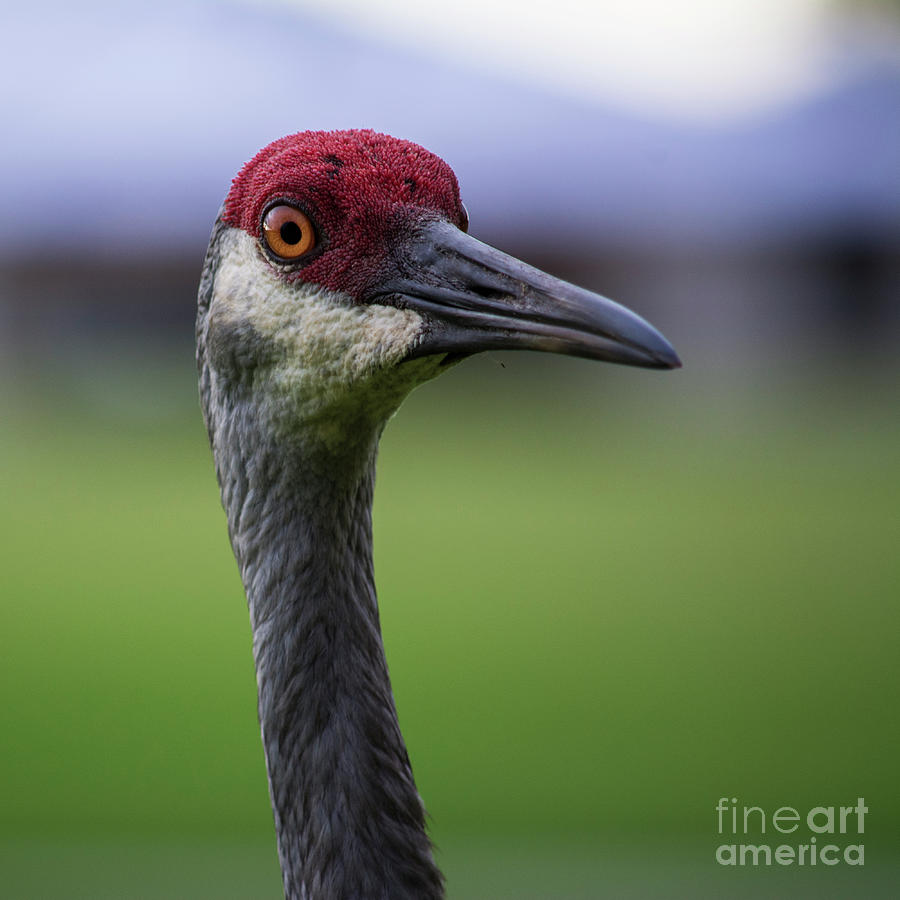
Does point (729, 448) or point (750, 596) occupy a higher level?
point (729, 448)

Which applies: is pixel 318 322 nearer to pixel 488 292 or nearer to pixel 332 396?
pixel 332 396

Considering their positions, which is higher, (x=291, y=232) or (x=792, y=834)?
(x=291, y=232)

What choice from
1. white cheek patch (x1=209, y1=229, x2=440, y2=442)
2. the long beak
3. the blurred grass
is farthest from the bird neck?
the blurred grass

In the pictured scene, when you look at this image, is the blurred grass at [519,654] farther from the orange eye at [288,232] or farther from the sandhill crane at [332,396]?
the orange eye at [288,232]

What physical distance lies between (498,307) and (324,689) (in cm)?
70

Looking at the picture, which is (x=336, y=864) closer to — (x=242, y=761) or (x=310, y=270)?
(x=310, y=270)

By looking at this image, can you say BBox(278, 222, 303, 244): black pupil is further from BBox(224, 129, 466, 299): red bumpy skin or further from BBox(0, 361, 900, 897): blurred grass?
BBox(0, 361, 900, 897): blurred grass

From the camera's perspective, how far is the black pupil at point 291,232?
1.90 m

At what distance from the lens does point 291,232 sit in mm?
1905

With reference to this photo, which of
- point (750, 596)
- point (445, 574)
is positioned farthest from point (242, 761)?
point (750, 596)

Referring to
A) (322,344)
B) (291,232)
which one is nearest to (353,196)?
(291,232)

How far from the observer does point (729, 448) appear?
2030 centimetres

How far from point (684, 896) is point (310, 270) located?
409 cm

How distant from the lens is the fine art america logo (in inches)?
215
